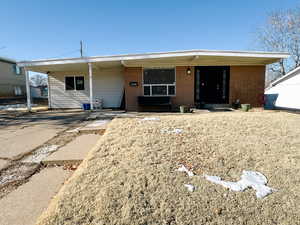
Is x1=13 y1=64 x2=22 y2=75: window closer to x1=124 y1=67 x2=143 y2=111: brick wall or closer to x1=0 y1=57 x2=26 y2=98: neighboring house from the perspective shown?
x1=0 y1=57 x2=26 y2=98: neighboring house

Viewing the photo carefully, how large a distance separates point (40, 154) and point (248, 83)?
9.04 metres

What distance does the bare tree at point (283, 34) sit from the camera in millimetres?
18903

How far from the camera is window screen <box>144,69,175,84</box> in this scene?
8492 millimetres

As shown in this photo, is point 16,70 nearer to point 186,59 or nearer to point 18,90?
point 18,90

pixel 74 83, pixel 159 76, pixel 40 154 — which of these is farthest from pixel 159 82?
pixel 40 154

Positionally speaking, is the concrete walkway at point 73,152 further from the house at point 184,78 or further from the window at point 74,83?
the window at point 74,83

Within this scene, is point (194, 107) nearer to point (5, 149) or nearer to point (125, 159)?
point (125, 159)

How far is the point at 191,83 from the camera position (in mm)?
8352

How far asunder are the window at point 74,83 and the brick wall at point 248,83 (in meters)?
8.72

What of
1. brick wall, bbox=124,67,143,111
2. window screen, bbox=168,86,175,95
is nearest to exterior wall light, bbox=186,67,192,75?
window screen, bbox=168,86,175,95

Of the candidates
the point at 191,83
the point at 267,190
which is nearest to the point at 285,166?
the point at 267,190

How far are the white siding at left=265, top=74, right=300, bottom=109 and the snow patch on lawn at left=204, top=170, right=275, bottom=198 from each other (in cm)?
1092

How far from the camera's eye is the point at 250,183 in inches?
78.8

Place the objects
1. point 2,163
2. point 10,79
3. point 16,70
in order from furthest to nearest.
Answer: point 16,70, point 10,79, point 2,163
